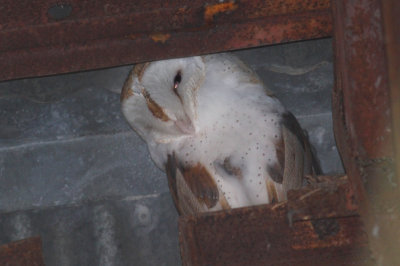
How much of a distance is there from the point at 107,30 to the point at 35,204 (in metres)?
1.08

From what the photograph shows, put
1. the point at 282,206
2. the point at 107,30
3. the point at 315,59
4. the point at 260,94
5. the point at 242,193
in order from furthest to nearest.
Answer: the point at 315,59, the point at 260,94, the point at 242,193, the point at 107,30, the point at 282,206

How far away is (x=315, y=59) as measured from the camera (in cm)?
268

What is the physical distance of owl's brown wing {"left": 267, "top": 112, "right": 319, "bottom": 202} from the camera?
7.55 feet

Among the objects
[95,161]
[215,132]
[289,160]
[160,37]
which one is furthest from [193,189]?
[160,37]

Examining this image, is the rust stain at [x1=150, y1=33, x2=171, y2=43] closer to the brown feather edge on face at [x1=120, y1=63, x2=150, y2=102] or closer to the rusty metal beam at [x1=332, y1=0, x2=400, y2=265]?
the rusty metal beam at [x1=332, y1=0, x2=400, y2=265]

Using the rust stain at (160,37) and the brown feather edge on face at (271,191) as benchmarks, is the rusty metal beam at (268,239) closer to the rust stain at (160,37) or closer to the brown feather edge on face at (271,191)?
the rust stain at (160,37)

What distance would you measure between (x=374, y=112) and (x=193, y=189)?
100cm

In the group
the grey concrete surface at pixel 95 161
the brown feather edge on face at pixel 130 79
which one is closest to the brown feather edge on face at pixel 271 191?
the grey concrete surface at pixel 95 161

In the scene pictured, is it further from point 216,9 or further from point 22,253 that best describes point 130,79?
point 22,253

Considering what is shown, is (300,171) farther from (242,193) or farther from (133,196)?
(133,196)

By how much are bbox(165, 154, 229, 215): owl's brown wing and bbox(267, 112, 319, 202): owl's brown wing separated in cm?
19

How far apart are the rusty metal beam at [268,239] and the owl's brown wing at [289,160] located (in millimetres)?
681

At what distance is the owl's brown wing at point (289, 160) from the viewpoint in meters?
2.30

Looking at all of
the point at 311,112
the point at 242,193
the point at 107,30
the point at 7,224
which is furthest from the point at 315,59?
the point at 7,224
